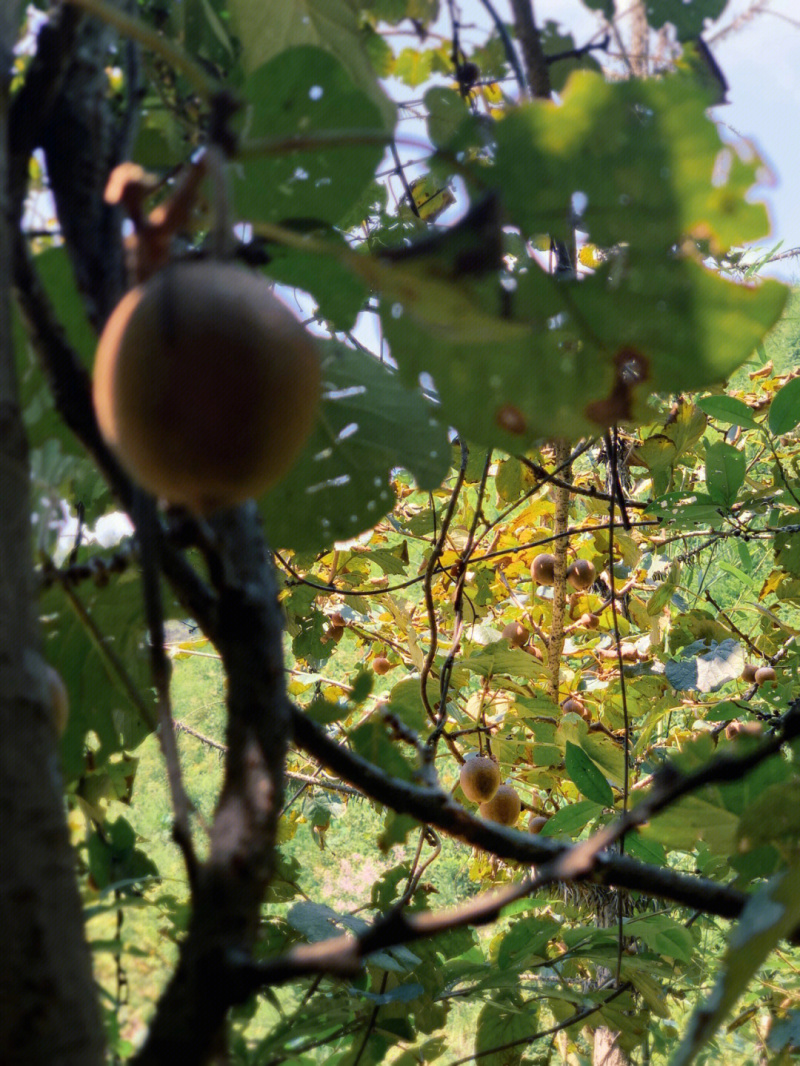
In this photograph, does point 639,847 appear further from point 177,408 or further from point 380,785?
point 177,408

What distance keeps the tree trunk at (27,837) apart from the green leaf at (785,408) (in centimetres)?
85

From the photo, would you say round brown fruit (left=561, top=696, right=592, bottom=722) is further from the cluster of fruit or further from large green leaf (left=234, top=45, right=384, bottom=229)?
large green leaf (left=234, top=45, right=384, bottom=229)

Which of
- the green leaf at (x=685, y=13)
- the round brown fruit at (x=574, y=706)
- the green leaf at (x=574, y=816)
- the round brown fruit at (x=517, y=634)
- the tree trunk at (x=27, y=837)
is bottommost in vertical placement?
the tree trunk at (x=27, y=837)

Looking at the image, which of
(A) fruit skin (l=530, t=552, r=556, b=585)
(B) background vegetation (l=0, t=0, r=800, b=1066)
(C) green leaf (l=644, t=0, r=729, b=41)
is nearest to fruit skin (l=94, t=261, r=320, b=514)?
(B) background vegetation (l=0, t=0, r=800, b=1066)

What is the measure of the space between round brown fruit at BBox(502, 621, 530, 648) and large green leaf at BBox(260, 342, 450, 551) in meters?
1.21

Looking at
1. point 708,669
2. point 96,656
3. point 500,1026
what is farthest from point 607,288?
point 708,669

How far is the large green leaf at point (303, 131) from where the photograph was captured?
0.31 meters

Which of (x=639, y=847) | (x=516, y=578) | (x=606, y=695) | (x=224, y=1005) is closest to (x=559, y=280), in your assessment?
(x=224, y=1005)

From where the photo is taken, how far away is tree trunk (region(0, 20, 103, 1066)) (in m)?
0.17

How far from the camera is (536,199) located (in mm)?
264

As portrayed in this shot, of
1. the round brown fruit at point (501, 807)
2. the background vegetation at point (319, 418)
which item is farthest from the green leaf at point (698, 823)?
the round brown fruit at point (501, 807)

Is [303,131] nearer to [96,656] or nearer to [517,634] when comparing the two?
[96,656]

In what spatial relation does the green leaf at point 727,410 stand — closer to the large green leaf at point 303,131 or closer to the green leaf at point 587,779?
the green leaf at point 587,779

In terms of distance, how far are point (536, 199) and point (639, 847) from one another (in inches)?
27.3
